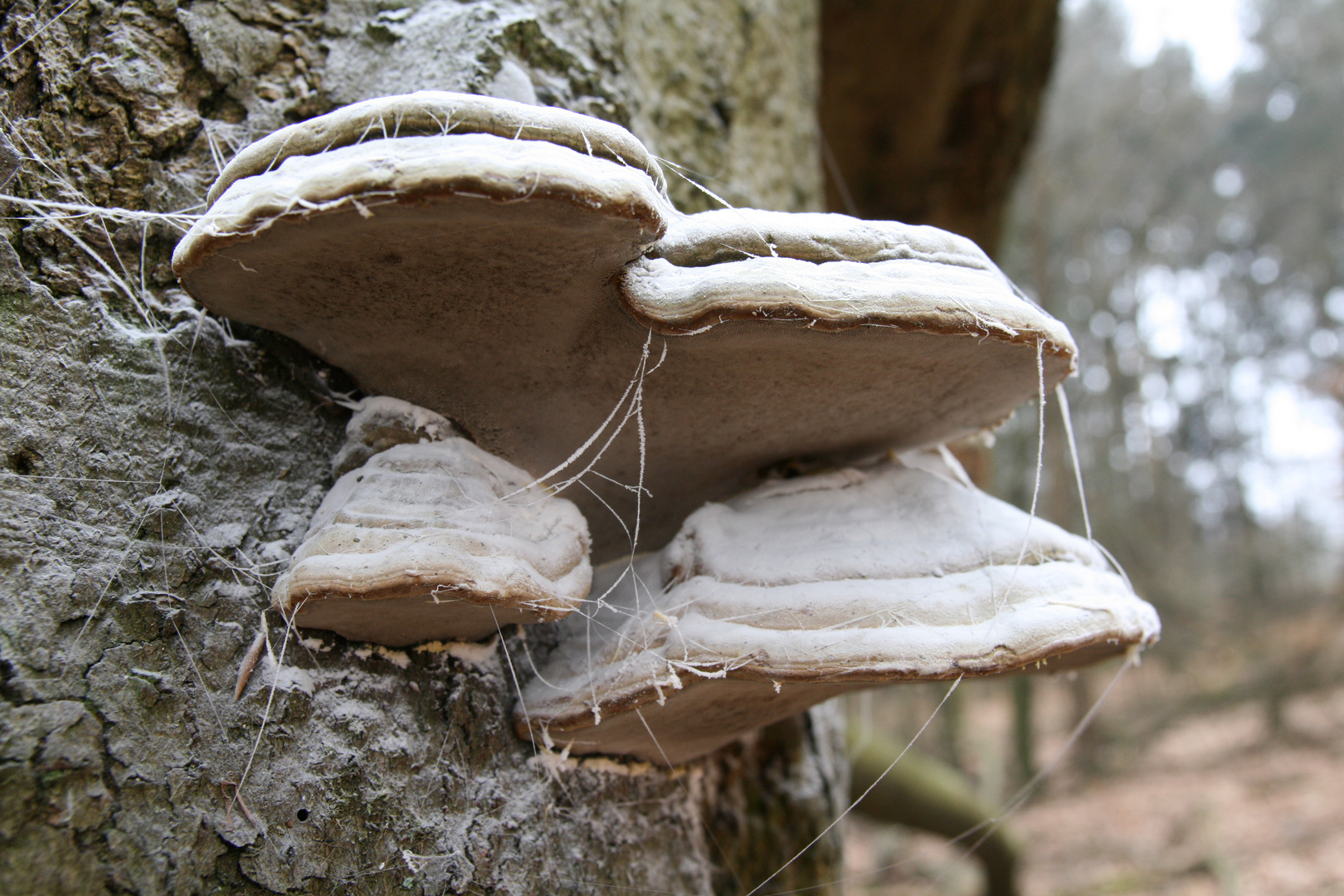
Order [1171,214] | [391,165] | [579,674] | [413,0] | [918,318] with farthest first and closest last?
[1171,214]
[413,0]
[579,674]
[918,318]
[391,165]

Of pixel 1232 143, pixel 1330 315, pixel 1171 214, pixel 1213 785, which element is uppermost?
pixel 1232 143

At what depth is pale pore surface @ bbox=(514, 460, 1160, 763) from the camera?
89cm

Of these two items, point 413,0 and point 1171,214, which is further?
point 1171,214

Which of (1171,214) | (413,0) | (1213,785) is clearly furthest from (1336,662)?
(413,0)

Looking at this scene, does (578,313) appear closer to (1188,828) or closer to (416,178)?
(416,178)

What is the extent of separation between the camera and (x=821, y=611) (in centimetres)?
92

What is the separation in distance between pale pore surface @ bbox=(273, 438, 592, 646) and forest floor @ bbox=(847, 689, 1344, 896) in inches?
169

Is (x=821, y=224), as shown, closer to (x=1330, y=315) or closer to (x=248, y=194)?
(x=248, y=194)

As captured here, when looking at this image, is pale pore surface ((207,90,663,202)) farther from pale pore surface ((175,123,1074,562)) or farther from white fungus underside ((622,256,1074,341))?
white fungus underside ((622,256,1074,341))

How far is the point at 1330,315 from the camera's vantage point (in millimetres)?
17109

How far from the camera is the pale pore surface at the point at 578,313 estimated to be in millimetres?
704

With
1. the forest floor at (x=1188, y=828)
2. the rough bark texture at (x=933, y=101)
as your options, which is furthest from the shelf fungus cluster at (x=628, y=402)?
the forest floor at (x=1188, y=828)

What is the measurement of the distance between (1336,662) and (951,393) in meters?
11.7

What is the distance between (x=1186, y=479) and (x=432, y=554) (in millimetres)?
19810
